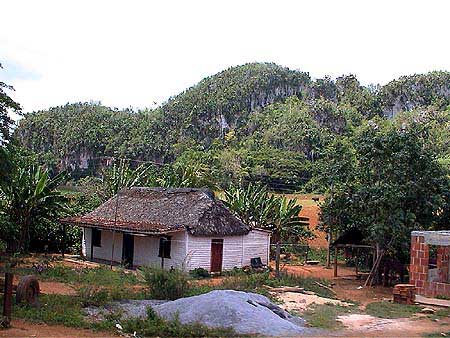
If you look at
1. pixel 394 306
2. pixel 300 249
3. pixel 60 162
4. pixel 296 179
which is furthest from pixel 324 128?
pixel 394 306

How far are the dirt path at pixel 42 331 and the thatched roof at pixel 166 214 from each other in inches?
462

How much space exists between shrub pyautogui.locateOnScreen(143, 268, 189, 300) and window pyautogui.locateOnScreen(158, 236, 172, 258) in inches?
352

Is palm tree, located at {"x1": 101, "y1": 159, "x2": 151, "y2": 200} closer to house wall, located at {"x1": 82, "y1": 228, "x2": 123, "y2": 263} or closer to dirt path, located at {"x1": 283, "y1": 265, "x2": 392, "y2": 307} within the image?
house wall, located at {"x1": 82, "y1": 228, "x2": 123, "y2": 263}

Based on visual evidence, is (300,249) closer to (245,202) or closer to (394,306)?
(245,202)

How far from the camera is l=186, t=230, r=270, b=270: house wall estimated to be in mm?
25516

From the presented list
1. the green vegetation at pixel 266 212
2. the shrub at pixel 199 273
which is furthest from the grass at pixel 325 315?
the green vegetation at pixel 266 212

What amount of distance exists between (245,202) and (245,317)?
2004 centimetres

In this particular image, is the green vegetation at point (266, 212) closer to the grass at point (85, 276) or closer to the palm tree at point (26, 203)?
the palm tree at point (26, 203)

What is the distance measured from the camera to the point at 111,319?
45.5 feet

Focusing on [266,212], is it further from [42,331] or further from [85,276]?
[42,331]

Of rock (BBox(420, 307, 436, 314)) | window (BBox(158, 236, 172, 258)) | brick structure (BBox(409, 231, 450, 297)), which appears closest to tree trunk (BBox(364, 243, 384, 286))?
brick structure (BBox(409, 231, 450, 297))

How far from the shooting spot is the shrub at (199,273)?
24.7m

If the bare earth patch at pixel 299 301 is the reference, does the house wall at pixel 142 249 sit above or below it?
above

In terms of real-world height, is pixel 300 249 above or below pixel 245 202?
below
